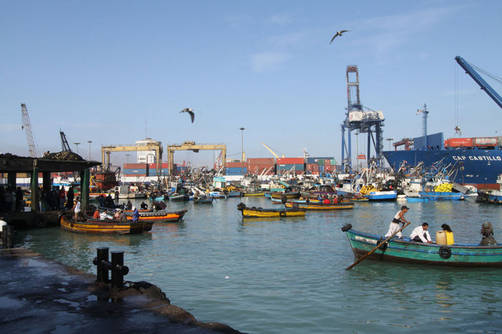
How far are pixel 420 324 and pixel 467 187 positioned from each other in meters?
72.9

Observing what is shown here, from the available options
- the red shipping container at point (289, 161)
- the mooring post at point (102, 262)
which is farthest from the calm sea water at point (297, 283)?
the red shipping container at point (289, 161)

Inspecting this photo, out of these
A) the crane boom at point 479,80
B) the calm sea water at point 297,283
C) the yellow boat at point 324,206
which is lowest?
the calm sea water at point 297,283

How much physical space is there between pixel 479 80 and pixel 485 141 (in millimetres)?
16286

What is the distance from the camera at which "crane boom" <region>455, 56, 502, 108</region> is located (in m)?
78.5

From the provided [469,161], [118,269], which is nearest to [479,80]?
[469,161]

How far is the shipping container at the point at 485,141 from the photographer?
89.0 meters

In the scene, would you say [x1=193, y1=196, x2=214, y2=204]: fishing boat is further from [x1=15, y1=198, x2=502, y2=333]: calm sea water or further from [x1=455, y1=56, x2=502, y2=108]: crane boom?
[x1=455, y1=56, x2=502, y2=108]: crane boom

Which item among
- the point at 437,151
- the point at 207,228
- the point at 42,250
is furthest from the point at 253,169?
the point at 42,250

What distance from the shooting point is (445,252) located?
1620cm

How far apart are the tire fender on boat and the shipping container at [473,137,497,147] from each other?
3344 inches

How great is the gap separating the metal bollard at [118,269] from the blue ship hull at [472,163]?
80782 millimetres

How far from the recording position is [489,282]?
15.0m

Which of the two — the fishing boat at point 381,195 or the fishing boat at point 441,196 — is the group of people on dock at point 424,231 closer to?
the fishing boat at point 381,195

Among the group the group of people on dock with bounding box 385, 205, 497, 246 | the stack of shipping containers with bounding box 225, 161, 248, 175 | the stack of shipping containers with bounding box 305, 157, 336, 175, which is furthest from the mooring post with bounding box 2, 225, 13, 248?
the stack of shipping containers with bounding box 305, 157, 336, 175
